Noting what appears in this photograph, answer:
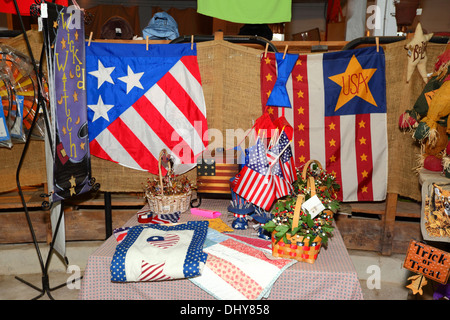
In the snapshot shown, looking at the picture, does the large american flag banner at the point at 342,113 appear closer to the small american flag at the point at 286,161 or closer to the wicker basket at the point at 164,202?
the small american flag at the point at 286,161

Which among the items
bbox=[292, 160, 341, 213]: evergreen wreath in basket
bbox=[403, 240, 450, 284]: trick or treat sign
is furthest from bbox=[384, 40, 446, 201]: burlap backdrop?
bbox=[403, 240, 450, 284]: trick or treat sign

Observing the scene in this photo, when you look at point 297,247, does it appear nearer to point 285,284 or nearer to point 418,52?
point 285,284

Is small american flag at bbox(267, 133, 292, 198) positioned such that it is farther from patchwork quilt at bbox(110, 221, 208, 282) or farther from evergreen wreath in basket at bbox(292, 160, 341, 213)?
patchwork quilt at bbox(110, 221, 208, 282)

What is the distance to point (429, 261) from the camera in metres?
1.94

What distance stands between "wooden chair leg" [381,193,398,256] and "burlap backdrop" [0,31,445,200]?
0.09m

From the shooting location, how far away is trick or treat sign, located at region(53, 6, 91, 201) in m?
2.40

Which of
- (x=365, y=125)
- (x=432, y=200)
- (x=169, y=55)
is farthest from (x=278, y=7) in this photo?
(x=432, y=200)

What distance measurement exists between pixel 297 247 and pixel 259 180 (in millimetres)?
464

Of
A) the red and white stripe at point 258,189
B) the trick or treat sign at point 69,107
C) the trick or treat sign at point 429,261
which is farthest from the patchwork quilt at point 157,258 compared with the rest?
the trick or treat sign at point 429,261

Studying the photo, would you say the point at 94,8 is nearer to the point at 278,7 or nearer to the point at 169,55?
the point at 169,55

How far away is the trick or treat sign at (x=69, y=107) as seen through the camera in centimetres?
240

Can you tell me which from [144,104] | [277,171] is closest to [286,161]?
[277,171]

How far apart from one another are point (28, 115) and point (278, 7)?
6.79 feet

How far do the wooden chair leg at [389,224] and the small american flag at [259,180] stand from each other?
164cm
